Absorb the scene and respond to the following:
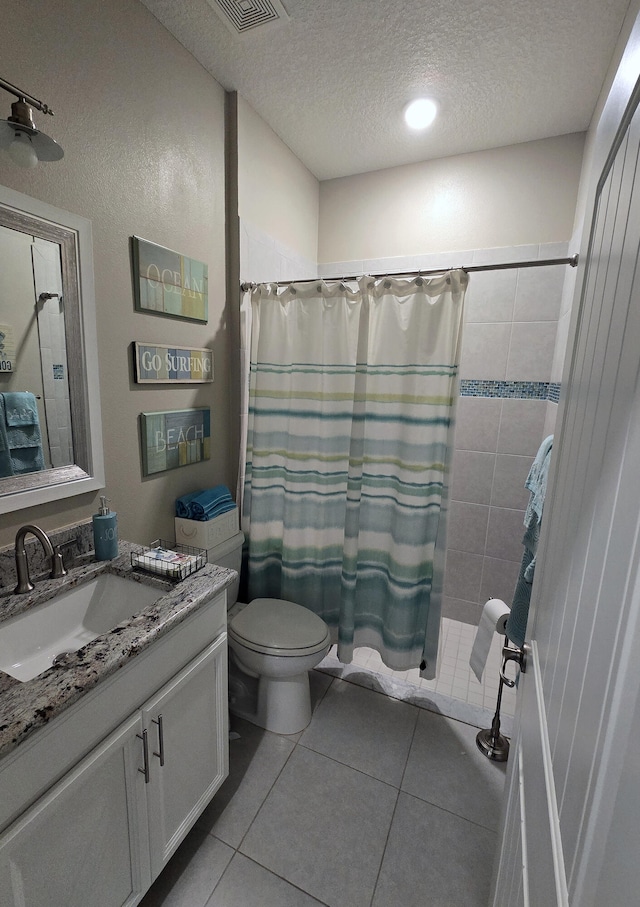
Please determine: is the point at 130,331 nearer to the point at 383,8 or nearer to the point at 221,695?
the point at 221,695

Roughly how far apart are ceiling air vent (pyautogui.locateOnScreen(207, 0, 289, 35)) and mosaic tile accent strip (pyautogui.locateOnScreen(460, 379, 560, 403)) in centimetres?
178

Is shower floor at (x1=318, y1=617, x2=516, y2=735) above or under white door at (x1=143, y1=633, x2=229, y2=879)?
under

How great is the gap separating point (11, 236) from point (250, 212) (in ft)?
3.76

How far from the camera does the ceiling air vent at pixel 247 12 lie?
1.33m

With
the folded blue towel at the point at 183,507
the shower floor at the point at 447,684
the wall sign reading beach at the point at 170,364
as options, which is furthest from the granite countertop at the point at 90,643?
the shower floor at the point at 447,684

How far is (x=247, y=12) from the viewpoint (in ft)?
4.52

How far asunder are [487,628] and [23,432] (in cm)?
176

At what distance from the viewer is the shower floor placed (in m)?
1.86

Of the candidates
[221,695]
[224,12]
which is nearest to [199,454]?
[221,695]

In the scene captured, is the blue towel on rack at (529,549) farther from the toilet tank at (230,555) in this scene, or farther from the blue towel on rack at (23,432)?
the blue towel on rack at (23,432)

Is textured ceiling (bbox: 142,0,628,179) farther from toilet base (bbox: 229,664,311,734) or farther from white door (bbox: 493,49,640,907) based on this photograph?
toilet base (bbox: 229,664,311,734)

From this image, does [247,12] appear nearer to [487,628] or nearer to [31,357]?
[31,357]

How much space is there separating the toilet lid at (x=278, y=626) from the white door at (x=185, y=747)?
0.30 metres

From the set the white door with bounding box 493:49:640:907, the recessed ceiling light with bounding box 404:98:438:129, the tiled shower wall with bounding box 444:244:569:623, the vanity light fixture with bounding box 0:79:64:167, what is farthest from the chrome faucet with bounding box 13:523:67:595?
the recessed ceiling light with bounding box 404:98:438:129
